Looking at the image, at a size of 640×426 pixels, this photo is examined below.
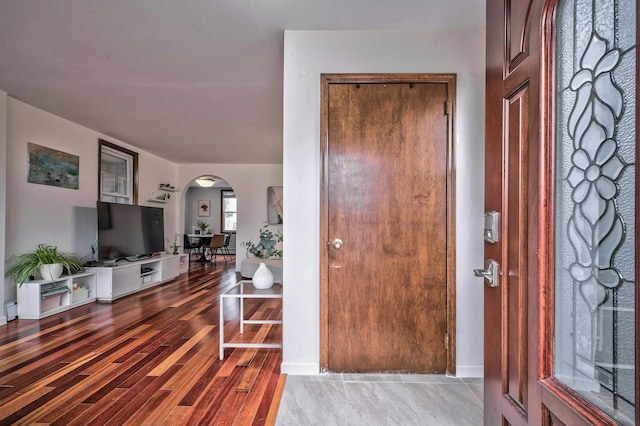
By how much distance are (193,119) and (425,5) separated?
3.26 m

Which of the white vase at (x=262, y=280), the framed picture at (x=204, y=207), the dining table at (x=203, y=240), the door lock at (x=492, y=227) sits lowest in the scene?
the dining table at (x=203, y=240)

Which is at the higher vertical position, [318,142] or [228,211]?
[318,142]

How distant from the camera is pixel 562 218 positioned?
30.9 inches

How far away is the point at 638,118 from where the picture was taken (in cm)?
56

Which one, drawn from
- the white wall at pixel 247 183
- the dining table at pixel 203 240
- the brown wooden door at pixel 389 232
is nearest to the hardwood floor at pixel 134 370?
the brown wooden door at pixel 389 232

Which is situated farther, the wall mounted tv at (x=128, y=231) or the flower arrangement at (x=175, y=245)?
the flower arrangement at (x=175, y=245)

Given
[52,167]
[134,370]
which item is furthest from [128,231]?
[134,370]

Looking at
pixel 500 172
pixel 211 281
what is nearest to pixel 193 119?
pixel 211 281

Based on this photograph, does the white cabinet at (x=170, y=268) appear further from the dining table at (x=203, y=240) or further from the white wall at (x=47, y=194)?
the dining table at (x=203, y=240)

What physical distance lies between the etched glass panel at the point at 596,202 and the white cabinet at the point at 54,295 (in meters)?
4.70

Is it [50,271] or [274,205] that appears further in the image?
[274,205]

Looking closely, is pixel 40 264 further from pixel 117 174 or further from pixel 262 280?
pixel 262 280

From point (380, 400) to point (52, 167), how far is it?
4712mm

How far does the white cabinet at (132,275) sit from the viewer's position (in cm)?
443
